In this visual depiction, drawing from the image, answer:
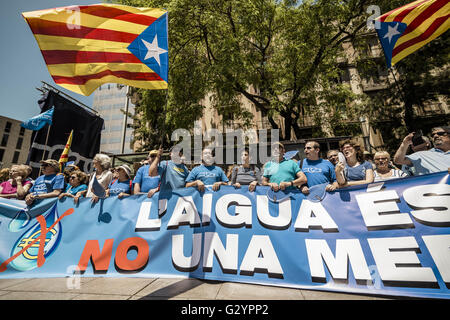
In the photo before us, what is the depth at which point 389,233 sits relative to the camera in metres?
2.38

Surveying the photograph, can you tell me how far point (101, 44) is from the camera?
10.7ft

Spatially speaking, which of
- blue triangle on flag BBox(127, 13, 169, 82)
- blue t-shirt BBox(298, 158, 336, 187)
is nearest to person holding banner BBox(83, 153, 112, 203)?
blue triangle on flag BBox(127, 13, 169, 82)

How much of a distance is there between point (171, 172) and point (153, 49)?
2211mm

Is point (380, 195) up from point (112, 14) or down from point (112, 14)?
down

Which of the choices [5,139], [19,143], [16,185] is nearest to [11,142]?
[5,139]

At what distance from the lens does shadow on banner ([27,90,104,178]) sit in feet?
24.1

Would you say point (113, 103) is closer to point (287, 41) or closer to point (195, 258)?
point (287, 41)

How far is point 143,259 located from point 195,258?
82 cm

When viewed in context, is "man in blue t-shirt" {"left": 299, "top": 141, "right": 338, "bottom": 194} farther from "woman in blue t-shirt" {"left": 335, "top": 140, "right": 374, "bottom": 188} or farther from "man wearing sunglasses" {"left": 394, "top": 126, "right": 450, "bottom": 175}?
"man wearing sunglasses" {"left": 394, "top": 126, "right": 450, "bottom": 175}

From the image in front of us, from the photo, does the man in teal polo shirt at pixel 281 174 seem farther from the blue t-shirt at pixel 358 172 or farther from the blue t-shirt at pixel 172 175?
the blue t-shirt at pixel 172 175

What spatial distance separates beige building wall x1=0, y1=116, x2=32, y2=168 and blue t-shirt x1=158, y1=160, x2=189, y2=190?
52.6 metres

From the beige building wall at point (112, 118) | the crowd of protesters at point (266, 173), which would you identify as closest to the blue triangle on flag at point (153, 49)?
the crowd of protesters at point (266, 173)

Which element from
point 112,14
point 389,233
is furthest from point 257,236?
point 112,14

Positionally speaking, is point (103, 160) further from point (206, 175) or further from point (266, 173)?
point (266, 173)
